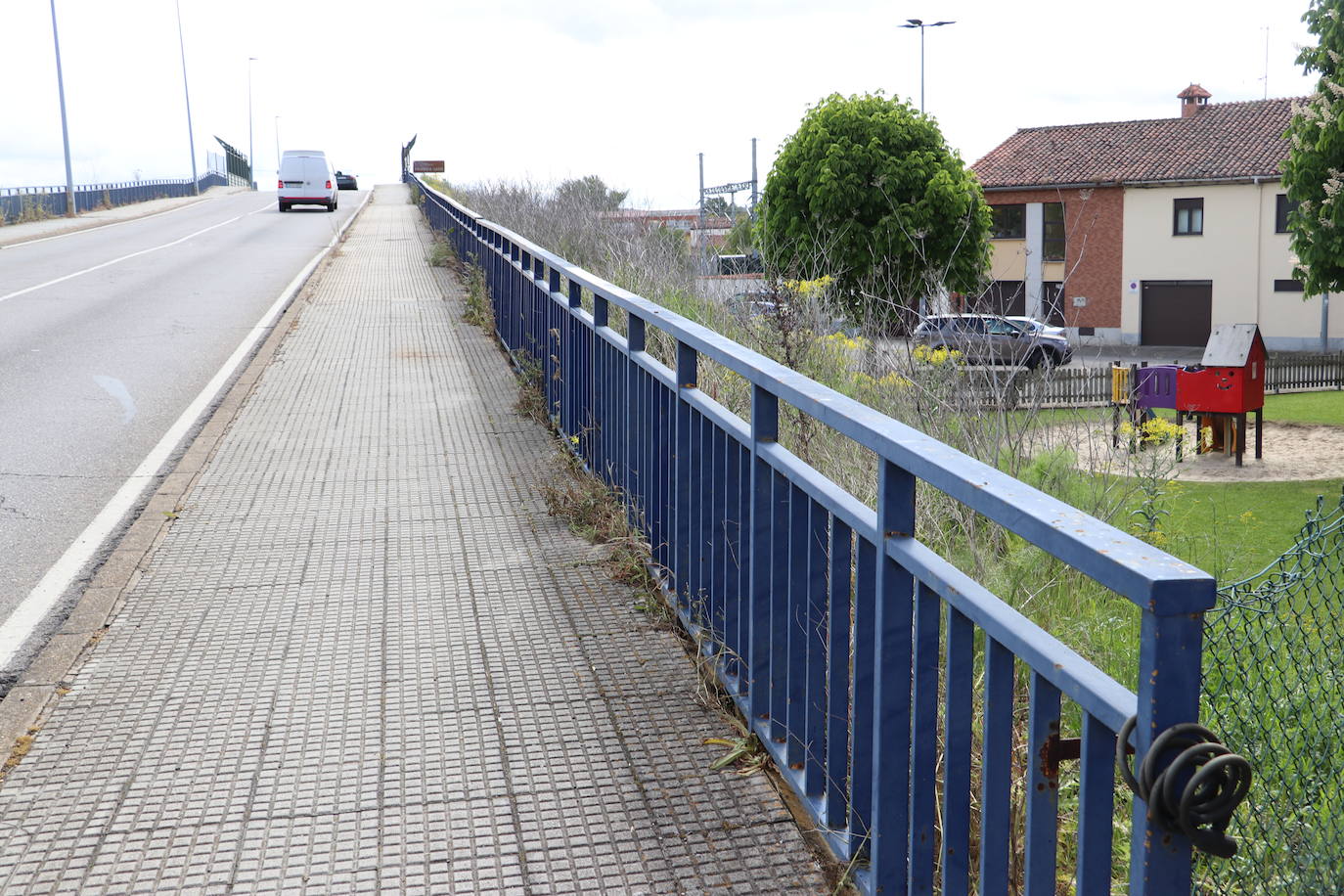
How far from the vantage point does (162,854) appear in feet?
10.8

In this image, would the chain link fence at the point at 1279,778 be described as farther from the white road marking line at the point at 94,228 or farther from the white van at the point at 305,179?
the white van at the point at 305,179

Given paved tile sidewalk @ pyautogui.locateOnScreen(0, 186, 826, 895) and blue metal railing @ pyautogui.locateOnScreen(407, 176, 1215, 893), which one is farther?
paved tile sidewalk @ pyautogui.locateOnScreen(0, 186, 826, 895)

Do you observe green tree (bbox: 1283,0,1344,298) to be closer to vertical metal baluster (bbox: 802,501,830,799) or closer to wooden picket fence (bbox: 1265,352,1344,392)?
wooden picket fence (bbox: 1265,352,1344,392)

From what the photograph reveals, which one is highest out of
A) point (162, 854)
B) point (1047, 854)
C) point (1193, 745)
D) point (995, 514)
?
point (995, 514)

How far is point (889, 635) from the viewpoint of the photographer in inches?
103

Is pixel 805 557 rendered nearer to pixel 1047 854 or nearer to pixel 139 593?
pixel 1047 854

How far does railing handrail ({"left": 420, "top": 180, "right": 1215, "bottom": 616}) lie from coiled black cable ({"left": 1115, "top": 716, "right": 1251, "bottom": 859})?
0.56 ft

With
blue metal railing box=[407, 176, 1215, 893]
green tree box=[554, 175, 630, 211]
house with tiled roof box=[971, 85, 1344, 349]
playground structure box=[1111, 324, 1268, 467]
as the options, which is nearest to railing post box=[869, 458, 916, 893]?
blue metal railing box=[407, 176, 1215, 893]

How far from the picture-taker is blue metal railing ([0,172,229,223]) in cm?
3925

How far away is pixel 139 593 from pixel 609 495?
6.87ft

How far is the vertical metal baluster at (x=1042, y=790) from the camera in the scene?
2.01 m

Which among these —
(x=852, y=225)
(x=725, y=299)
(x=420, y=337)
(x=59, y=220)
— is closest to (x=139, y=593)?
(x=725, y=299)

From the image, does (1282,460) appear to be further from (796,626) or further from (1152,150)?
(1152,150)

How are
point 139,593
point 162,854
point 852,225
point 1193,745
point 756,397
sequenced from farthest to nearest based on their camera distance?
point 852,225 → point 139,593 → point 756,397 → point 162,854 → point 1193,745
